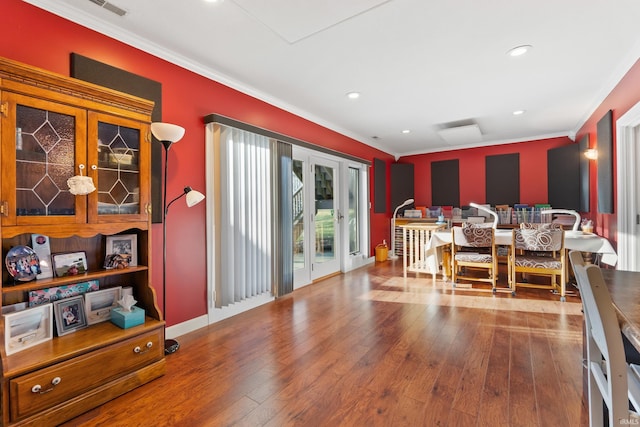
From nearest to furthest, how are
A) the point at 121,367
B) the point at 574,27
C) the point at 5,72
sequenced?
the point at 5,72 → the point at 121,367 → the point at 574,27

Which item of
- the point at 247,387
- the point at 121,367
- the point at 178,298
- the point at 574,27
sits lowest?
the point at 247,387

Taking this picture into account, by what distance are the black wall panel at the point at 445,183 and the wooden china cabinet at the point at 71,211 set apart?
6.10 m

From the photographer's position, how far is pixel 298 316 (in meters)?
3.09

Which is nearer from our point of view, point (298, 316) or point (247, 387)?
point (247, 387)

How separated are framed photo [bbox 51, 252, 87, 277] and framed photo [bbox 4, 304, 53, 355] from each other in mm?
208

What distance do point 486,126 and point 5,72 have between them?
573cm

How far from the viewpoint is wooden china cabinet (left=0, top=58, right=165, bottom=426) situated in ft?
4.98

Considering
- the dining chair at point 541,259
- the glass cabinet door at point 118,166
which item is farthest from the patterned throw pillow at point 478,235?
the glass cabinet door at point 118,166

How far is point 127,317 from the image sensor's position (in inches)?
77.8

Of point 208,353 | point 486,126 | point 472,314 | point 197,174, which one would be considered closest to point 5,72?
point 197,174

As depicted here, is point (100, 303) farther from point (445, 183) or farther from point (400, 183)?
point (445, 183)

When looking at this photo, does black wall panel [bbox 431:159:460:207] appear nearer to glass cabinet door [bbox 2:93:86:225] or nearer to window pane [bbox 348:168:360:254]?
window pane [bbox 348:168:360:254]

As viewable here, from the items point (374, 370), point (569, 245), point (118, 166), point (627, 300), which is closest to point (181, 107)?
point (118, 166)

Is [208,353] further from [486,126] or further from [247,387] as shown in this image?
[486,126]
